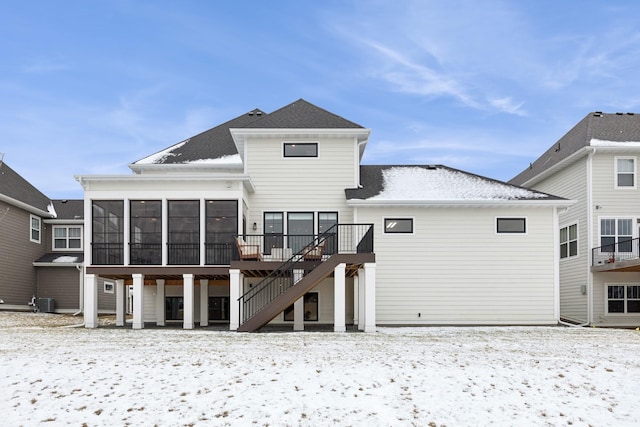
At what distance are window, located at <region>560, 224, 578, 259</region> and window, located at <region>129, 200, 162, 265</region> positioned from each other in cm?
1746

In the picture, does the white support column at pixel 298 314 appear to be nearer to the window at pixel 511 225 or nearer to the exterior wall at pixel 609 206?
the window at pixel 511 225

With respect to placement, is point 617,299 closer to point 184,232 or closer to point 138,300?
point 184,232

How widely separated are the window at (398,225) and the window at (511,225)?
329 centimetres

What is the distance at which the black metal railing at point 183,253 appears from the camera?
2102 cm

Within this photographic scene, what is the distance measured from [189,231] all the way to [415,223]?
26.7 feet

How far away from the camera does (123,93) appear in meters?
31.4

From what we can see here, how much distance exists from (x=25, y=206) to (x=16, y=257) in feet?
8.53

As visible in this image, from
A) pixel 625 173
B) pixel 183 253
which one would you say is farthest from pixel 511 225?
pixel 183 253

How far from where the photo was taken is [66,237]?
33875 mm

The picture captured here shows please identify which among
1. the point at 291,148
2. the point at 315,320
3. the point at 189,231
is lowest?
the point at 315,320

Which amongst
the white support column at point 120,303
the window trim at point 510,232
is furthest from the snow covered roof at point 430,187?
the white support column at point 120,303

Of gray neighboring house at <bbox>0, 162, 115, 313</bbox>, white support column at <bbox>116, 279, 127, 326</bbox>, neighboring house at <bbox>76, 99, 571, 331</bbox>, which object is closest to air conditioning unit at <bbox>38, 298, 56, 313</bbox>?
gray neighboring house at <bbox>0, 162, 115, 313</bbox>

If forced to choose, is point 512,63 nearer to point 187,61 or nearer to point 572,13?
point 572,13

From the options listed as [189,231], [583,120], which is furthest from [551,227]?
[189,231]
